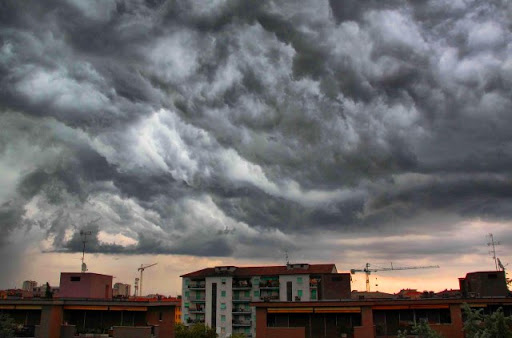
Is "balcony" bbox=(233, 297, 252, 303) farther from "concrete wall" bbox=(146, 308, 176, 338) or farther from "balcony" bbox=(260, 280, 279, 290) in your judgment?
"concrete wall" bbox=(146, 308, 176, 338)

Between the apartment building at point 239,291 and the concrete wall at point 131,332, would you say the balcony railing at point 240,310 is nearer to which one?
the apartment building at point 239,291

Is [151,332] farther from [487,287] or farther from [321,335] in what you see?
[487,287]

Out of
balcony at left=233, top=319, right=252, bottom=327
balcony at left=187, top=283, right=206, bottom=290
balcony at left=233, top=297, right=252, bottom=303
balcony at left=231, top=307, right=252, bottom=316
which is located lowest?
balcony at left=233, top=319, right=252, bottom=327

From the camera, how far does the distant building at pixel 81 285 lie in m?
58.6

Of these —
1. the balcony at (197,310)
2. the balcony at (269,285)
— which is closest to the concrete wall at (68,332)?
the balcony at (197,310)

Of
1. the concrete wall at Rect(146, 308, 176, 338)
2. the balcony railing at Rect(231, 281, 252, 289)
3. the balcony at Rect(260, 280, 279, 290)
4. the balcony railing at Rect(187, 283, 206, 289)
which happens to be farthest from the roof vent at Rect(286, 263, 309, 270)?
the concrete wall at Rect(146, 308, 176, 338)

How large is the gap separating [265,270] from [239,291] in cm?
700

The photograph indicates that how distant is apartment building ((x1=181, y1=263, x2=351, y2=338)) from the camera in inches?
3994

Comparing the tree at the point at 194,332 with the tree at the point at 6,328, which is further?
→ the tree at the point at 194,332

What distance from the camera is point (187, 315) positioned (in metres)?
104

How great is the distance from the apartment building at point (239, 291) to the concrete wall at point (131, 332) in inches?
2307

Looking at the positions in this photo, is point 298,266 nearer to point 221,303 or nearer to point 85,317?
point 221,303

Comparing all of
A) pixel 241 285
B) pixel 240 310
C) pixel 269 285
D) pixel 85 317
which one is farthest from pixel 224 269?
pixel 85 317

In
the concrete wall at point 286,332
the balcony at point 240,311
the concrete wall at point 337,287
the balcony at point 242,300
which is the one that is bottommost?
the concrete wall at point 286,332
